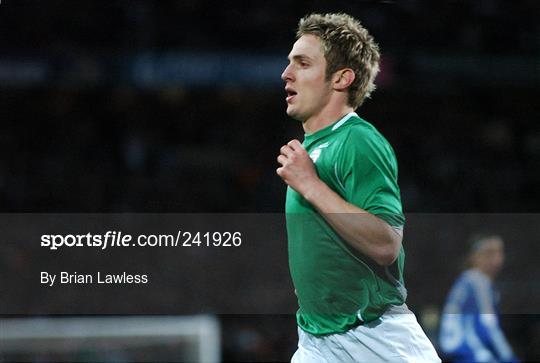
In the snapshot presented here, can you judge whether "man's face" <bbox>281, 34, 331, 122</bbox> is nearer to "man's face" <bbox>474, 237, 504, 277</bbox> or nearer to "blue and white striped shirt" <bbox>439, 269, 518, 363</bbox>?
"man's face" <bbox>474, 237, 504, 277</bbox>

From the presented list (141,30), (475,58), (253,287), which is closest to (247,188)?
(253,287)

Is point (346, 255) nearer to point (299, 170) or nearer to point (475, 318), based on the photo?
point (299, 170)

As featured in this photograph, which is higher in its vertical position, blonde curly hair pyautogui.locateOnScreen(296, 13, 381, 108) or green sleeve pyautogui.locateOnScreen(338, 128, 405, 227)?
blonde curly hair pyautogui.locateOnScreen(296, 13, 381, 108)

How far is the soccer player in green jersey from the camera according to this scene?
87.1 inches

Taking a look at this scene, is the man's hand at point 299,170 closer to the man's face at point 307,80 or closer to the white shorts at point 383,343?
the man's face at point 307,80

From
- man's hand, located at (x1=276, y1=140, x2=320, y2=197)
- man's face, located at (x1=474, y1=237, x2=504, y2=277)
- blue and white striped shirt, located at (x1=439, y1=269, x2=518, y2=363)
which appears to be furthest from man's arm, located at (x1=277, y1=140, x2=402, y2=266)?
blue and white striped shirt, located at (x1=439, y1=269, x2=518, y2=363)

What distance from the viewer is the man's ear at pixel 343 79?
8.17ft

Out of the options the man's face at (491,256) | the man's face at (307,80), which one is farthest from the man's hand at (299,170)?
the man's face at (491,256)

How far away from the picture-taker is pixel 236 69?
11.3 feet

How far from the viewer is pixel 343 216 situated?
2.18 metres

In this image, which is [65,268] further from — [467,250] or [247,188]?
[467,250]

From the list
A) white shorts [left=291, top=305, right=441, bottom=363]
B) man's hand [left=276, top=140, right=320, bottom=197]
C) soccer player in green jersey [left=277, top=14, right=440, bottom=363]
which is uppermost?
man's hand [left=276, top=140, right=320, bottom=197]

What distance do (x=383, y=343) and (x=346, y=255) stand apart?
220mm

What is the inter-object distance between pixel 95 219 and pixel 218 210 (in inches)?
17.1
